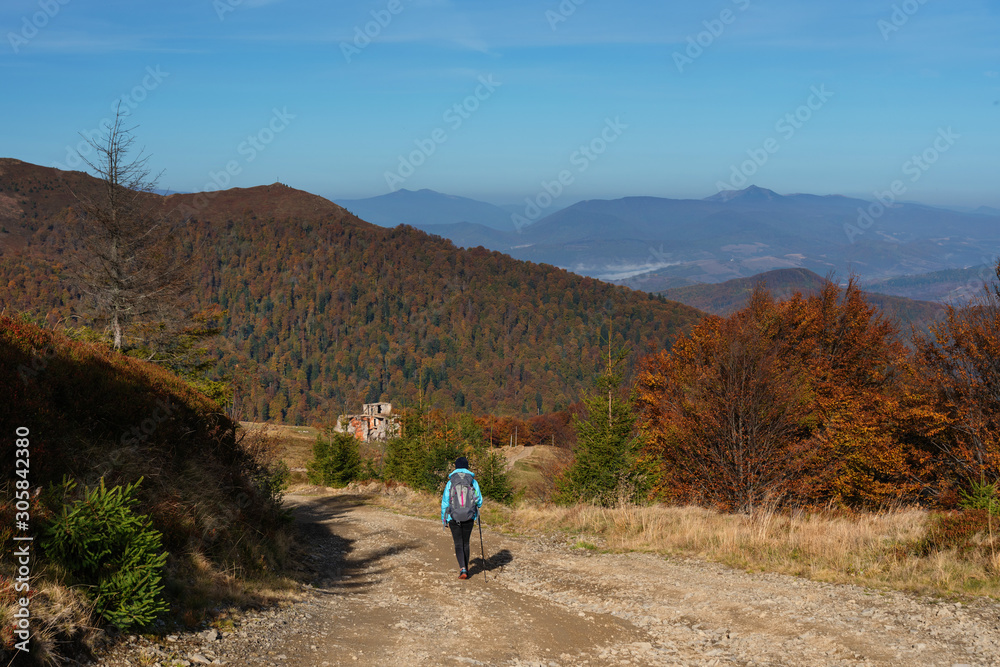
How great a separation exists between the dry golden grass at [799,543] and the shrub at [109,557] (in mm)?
7587

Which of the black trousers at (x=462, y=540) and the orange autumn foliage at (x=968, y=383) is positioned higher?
the orange autumn foliage at (x=968, y=383)

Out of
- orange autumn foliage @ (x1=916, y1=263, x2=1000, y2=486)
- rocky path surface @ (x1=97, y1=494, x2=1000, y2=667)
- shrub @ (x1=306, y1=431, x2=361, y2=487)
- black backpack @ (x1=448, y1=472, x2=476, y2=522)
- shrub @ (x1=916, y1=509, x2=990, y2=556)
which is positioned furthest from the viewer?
shrub @ (x1=306, y1=431, x2=361, y2=487)

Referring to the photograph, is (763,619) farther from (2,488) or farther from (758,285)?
(758,285)

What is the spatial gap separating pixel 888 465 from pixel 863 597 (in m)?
15.3

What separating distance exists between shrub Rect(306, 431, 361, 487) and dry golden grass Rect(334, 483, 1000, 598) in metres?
19.4

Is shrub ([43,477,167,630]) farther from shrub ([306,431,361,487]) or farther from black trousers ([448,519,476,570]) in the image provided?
shrub ([306,431,361,487])

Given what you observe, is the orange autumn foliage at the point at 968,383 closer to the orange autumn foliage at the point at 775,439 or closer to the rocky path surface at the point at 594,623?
the orange autumn foliage at the point at 775,439

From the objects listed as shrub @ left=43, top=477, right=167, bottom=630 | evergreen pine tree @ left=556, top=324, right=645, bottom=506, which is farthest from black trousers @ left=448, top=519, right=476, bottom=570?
evergreen pine tree @ left=556, top=324, right=645, bottom=506

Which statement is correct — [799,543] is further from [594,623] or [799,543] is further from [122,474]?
[122,474]

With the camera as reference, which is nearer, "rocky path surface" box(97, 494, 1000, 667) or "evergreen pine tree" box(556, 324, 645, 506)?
"rocky path surface" box(97, 494, 1000, 667)

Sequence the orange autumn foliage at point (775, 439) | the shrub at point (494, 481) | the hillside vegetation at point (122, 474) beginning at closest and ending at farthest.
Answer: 1. the hillside vegetation at point (122, 474)
2. the orange autumn foliage at point (775, 439)
3. the shrub at point (494, 481)

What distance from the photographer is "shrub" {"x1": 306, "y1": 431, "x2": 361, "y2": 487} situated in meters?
32.8

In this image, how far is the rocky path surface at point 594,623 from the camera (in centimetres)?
569
